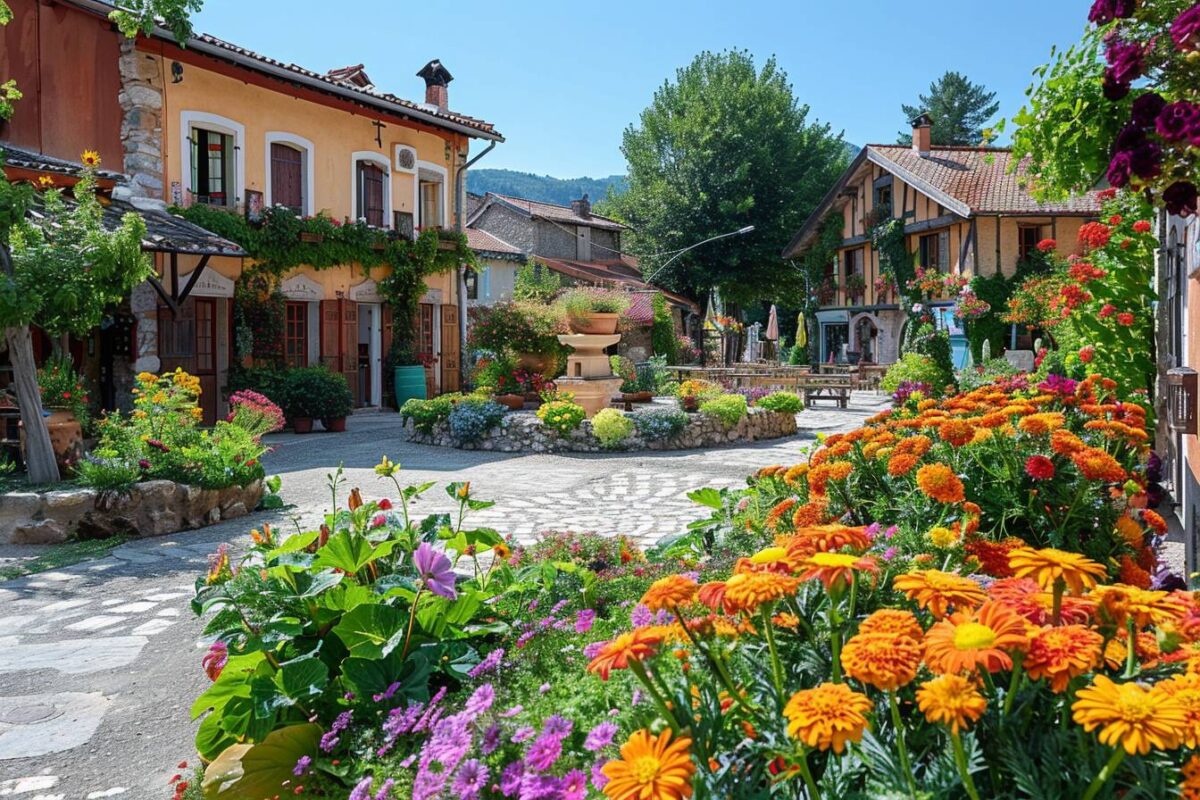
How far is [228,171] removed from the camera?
1511 cm

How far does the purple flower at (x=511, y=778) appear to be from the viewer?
1.73m

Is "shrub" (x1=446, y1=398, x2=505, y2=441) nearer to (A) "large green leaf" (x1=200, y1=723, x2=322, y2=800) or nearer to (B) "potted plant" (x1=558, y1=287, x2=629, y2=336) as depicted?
(B) "potted plant" (x1=558, y1=287, x2=629, y2=336)

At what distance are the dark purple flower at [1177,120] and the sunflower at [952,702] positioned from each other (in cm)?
197

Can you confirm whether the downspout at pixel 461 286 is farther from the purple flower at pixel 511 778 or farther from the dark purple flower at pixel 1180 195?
the purple flower at pixel 511 778

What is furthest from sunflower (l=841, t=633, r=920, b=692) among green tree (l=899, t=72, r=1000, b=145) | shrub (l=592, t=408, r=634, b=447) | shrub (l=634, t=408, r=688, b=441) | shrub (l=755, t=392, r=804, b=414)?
green tree (l=899, t=72, r=1000, b=145)

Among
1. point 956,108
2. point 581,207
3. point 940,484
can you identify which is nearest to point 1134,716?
point 940,484

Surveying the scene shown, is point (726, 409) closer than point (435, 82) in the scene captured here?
Yes

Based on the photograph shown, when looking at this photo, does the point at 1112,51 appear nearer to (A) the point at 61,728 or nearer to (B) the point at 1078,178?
(B) the point at 1078,178

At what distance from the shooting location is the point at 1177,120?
2518 mm

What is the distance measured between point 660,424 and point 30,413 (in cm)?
735

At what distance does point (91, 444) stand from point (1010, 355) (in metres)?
17.2

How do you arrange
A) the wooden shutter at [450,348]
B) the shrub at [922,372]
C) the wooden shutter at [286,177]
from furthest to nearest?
1. the wooden shutter at [450,348]
2. the wooden shutter at [286,177]
3. the shrub at [922,372]

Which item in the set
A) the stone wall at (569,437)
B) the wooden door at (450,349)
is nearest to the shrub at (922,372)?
the stone wall at (569,437)

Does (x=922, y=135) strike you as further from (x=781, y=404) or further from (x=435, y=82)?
(x=781, y=404)
